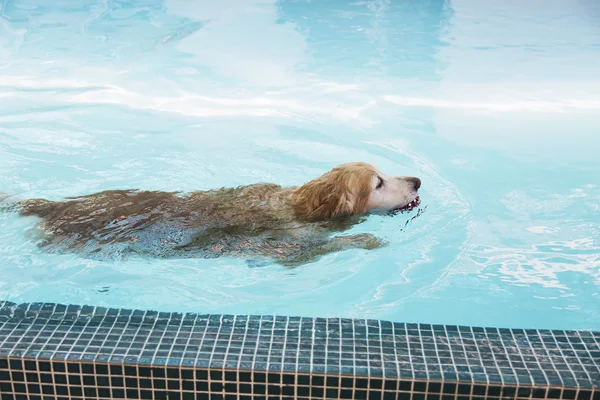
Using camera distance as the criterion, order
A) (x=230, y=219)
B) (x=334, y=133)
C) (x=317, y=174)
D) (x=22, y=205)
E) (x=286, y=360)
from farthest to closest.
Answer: (x=334, y=133) → (x=317, y=174) → (x=22, y=205) → (x=230, y=219) → (x=286, y=360)

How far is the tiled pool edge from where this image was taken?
9.14 feet

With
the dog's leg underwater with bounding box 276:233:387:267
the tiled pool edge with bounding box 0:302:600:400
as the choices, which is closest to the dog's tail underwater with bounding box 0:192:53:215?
the tiled pool edge with bounding box 0:302:600:400

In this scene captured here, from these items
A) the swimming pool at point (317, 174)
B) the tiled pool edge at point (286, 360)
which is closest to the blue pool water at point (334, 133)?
the swimming pool at point (317, 174)

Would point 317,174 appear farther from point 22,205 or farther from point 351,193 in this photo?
point 22,205

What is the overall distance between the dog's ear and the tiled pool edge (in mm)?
1255

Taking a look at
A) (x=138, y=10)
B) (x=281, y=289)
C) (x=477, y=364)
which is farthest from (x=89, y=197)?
(x=138, y=10)

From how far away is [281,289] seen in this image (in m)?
3.86

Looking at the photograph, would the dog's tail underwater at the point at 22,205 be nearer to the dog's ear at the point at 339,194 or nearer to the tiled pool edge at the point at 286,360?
the tiled pool edge at the point at 286,360

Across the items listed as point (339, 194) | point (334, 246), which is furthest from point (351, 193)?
point (334, 246)

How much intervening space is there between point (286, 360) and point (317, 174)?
278 cm

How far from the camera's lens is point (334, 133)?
6.54 meters

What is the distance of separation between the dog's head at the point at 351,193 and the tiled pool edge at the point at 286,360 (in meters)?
1.26

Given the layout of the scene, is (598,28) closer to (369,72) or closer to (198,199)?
(369,72)

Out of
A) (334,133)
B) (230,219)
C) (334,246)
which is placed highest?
(230,219)
